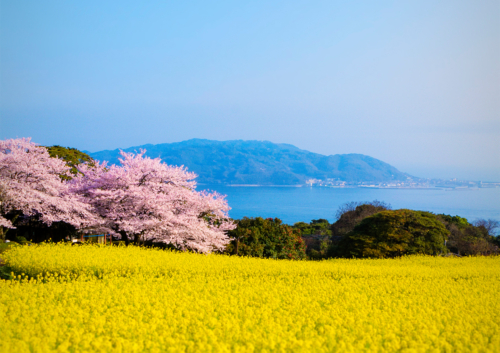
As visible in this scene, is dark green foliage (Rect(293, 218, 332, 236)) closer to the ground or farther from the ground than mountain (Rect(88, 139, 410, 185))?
closer to the ground

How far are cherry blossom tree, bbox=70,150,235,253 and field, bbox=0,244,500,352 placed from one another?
18.6 ft

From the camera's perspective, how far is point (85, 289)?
730 centimetres

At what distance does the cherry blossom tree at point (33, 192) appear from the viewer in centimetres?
1492

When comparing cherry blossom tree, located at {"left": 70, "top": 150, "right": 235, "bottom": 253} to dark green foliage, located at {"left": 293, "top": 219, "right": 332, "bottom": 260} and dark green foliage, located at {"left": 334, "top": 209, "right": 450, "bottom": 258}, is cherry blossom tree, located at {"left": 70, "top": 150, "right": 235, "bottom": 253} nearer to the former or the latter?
dark green foliage, located at {"left": 293, "top": 219, "right": 332, "bottom": 260}

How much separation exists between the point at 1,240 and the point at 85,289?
10920 millimetres

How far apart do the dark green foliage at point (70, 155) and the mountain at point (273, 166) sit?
10235cm

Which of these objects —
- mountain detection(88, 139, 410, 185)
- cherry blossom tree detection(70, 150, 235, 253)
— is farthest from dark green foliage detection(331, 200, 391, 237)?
mountain detection(88, 139, 410, 185)

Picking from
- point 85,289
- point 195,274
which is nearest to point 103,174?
point 195,274

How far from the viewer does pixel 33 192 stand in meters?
15.0

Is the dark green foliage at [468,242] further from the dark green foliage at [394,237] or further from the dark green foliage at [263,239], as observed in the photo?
the dark green foliage at [263,239]

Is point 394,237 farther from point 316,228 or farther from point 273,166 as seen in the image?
point 273,166

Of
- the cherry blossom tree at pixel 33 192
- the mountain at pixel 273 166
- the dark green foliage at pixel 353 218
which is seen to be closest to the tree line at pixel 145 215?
the cherry blossom tree at pixel 33 192

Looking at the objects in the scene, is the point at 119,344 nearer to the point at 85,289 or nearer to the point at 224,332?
the point at 224,332

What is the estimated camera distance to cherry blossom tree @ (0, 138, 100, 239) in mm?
14922
